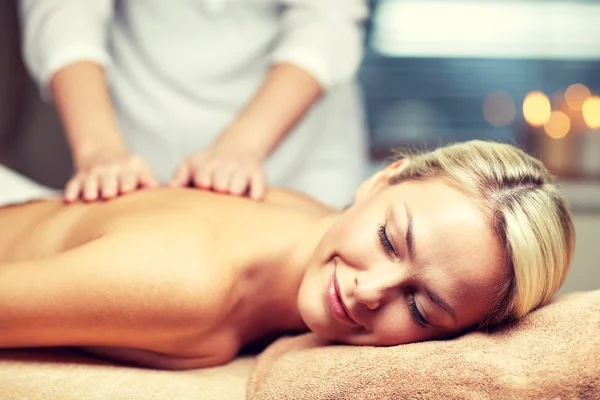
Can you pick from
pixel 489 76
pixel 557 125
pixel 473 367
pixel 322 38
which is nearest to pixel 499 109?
pixel 489 76

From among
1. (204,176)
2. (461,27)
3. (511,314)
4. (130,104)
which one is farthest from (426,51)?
(511,314)

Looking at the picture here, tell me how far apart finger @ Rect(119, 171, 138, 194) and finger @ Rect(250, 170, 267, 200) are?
7.9 inches

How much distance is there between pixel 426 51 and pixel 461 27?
0.59ft

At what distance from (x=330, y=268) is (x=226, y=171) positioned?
0.30m

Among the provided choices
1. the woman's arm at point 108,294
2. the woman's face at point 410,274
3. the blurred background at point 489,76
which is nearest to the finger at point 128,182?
the woman's arm at point 108,294

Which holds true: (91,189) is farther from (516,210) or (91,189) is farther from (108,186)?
(516,210)

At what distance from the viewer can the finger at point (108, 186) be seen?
1.12 metres

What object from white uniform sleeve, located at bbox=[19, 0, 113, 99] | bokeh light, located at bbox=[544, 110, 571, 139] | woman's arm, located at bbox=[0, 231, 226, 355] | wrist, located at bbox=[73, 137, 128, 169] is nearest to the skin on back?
woman's arm, located at bbox=[0, 231, 226, 355]

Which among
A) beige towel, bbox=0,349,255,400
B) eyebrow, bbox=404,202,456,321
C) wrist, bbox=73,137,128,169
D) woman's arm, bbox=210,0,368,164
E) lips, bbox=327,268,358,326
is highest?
woman's arm, bbox=210,0,368,164

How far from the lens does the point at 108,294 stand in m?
0.90

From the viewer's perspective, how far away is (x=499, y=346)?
0.82 metres

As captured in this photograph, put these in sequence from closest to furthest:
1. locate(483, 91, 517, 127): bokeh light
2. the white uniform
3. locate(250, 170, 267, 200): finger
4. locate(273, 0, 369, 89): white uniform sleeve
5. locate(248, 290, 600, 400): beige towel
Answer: locate(248, 290, 600, 400): beige towel
locate(250, 170, 267, 200): finger
locate(273, 0, 369, 89): white uniform sleeve
the white uniform
locate(483, 91, 517, 127): bokeh light

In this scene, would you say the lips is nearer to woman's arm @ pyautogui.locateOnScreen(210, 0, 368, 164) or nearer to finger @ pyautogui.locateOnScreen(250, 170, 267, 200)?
finger @ pyautogui.locateOnScreen(250, 170, 267, 200)

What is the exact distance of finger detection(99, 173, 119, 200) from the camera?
1124 millimetres
